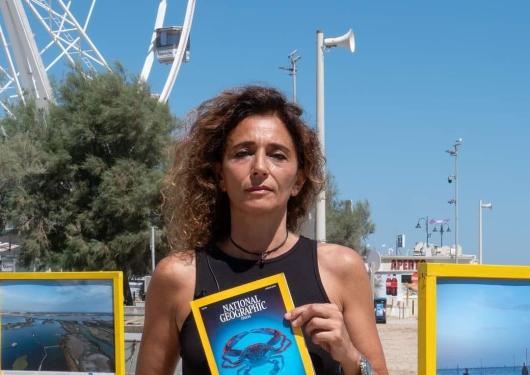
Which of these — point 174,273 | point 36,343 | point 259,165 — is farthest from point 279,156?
point 36,343

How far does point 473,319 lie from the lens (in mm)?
3227

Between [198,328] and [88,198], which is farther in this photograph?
[88,198]

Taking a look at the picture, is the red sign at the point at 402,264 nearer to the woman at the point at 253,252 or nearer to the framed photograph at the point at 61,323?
the framed photograph at the point at 61,323

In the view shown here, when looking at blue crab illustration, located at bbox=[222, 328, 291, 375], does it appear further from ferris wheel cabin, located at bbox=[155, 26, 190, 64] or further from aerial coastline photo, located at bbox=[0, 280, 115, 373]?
ferris wheel cabin, located at bbox=[155, 26, 190, 64]

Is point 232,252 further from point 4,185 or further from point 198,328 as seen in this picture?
point 4,185

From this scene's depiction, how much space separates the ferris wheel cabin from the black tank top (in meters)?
52.4

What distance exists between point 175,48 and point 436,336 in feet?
173

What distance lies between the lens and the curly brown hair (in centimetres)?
230

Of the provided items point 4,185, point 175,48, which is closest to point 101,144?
point 4,185

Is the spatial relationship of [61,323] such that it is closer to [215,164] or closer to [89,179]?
[215,164]

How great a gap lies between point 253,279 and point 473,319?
4.79 feet

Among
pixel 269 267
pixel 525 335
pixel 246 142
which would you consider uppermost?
pixel 246 142

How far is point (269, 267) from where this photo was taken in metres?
2.16

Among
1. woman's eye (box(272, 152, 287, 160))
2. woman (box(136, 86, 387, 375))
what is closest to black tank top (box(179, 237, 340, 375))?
woman (box(136, 86, 387, 375))
